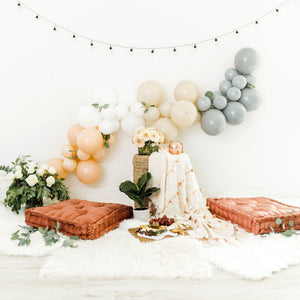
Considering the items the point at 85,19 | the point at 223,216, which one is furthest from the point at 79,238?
the point at 85,19

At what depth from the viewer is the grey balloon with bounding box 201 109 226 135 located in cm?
283

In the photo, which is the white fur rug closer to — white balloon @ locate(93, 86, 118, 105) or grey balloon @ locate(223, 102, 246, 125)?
grey balloon @ locate(223, 102, 246, 125)

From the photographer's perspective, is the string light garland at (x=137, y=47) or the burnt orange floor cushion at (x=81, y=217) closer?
the burnt orange floor cushion at (x=81, y=217)

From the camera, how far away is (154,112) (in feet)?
A: 9.45

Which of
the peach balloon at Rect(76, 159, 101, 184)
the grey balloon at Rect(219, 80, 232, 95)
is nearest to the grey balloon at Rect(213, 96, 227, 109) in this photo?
the grey balloon at Rect(219, 80, 232, 95)

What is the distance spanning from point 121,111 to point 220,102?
0.93 meters

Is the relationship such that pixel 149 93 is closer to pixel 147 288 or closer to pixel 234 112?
pixel 234 112

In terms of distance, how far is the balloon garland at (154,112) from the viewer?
2.81 m

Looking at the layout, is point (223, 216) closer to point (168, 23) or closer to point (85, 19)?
point (168, 23)

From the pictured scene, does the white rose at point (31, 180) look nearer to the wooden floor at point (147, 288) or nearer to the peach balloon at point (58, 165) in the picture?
the peach balloon at point (58, 165)

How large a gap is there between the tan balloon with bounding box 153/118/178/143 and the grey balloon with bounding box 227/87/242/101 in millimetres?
604

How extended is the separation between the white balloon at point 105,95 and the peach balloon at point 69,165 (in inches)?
24.3

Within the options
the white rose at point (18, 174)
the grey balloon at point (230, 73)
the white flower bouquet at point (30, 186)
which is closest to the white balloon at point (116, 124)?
the white flower bouquet at point (30, 186)

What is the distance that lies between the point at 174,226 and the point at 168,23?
212 centimetres
